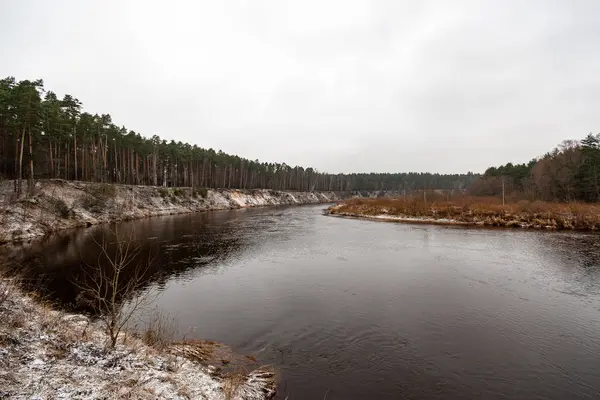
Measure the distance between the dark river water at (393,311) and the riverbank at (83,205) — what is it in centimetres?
695

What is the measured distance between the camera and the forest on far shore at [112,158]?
39.5 m

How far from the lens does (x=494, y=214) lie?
46.9 m

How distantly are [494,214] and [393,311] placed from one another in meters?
42.3

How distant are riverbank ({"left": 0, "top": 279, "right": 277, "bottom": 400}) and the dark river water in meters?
1.56

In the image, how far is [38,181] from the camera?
40.7 meters

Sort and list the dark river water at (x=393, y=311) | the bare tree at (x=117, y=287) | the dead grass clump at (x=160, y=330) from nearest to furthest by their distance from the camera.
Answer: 1. the dark river water at (x=393, y=311)
2. the dead grass clump at (x=160, y=330)
3. the bare tree at (x=117, y=287)

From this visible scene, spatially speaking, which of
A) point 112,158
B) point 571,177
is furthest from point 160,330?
point 571,177

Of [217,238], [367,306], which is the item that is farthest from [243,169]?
[367,306]

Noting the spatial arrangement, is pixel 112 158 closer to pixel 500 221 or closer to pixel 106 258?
pixel 106 258

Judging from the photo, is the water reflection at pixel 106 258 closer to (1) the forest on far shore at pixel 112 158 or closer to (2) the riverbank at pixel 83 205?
(2) the riverbank at pixel 83 205

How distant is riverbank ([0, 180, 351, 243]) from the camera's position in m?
32.4

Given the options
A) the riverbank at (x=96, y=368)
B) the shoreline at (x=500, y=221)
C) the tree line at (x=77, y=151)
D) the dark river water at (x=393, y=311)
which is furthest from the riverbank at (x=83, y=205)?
the shoreline at (x=500, y=221)

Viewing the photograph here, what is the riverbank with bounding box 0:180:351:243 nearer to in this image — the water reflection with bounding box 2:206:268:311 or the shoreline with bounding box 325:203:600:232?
the water reflection with bounding box 2:206:268:311

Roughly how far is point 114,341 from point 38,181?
44786 mm
